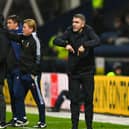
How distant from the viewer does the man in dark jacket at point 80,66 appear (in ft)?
43.2

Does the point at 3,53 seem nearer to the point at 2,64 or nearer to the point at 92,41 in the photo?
the point at 2,64

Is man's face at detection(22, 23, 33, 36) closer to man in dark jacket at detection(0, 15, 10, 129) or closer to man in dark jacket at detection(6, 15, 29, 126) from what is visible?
man in dark jacket at detection(6, 15, 29, 126)

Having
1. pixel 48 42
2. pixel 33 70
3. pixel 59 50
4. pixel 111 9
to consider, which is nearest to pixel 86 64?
pixel 33 70

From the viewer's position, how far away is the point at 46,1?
1500 inches

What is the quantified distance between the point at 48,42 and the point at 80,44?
15907 millimetres

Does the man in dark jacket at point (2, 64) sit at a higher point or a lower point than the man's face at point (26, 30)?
lower

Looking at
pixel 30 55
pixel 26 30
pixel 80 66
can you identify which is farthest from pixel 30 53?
pixel 80 66

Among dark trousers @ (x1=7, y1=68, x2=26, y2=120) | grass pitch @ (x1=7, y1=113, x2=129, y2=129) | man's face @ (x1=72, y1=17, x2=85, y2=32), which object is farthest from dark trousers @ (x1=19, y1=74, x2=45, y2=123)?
man's face @ (x1=72, y1=17, x2=85, y2=32)

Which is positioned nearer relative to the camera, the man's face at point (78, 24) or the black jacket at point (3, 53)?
the man's face at point (78, 24)

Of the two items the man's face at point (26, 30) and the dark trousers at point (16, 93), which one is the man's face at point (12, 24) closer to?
the man's face at point (26, 30)

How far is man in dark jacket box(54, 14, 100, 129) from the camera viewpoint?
1316cm

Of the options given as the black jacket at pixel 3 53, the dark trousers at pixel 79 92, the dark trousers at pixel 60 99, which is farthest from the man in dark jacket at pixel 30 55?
the dark trousers at pixel 60 99

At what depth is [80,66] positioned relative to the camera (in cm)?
1322

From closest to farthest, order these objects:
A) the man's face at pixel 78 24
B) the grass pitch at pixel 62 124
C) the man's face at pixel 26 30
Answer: the man's face at pixel 78 24 < the man's face at pixel 26 30 < the grass pitch at pixel 62 124
